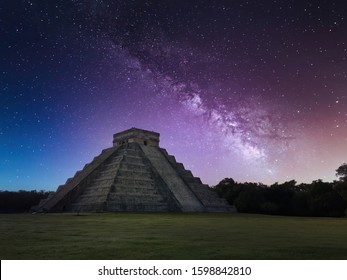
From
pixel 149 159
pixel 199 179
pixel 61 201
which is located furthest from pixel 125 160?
pixel 199 179

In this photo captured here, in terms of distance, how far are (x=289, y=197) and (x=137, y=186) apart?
27.2 meters

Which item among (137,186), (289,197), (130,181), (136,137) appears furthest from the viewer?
(289,197)

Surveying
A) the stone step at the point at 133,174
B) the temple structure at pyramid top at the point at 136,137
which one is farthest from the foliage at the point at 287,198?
the stone step at the point at 133,174

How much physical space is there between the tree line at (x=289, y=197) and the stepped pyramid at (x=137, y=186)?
9.89m

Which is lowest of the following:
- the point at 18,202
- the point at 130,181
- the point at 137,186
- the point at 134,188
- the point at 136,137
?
the point at 18,202

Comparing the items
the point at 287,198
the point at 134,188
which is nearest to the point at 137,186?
the point at 134,188

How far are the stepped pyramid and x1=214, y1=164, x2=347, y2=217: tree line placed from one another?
9.89 metres

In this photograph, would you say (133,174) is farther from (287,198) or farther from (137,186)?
(287,198)

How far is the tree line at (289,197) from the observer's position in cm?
4447

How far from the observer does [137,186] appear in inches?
1342

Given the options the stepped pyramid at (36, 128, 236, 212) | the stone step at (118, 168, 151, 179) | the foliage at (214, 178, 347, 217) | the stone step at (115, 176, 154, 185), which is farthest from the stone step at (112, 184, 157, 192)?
the foliage at (214, 178, 347, 217)

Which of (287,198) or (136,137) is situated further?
(287,198)

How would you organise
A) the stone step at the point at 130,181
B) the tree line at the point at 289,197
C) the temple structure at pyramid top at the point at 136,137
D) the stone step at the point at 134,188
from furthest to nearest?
the tree line at the point at 289,197
the temple structure at pyramid top at the point at 136,137
the stone step at the point at 130,181
the stone step at the point at 134,188

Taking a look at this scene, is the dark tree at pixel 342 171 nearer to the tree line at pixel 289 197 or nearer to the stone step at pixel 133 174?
the tree line at pixel 289 197
